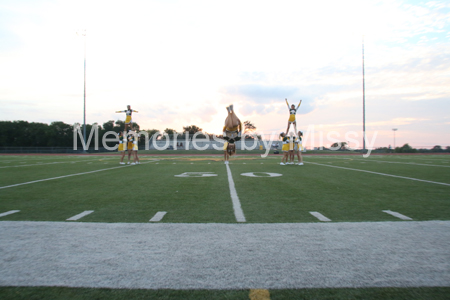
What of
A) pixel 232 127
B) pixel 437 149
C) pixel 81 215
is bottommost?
pixel 81 215

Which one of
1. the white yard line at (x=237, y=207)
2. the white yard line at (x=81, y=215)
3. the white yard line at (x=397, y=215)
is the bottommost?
the white yard line at (x=81, y=215)

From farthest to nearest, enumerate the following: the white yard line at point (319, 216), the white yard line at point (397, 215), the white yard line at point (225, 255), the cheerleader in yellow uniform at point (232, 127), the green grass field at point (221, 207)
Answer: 1. the cheerleader in yellow uniform at point (232, 127)
2. the white yard line at point (397, 215)
3. the white yard line at point (319, 216)
4. the white yard line at point (225, 255)
5. the green grass field at point (221, 207)

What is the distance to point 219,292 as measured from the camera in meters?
2.07

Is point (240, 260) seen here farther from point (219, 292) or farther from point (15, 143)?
point (15, 143)

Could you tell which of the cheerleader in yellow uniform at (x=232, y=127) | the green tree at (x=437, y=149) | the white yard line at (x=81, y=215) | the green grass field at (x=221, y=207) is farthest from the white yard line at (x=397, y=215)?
the green tree at (x=437, y=149)

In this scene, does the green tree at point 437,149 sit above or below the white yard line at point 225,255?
above

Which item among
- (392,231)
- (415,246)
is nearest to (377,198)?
(392,231)

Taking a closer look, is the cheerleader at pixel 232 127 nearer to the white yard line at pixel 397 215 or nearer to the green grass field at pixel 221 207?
the green grass field at pixel 221 207

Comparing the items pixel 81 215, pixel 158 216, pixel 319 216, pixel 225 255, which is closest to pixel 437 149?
pixel 319 216

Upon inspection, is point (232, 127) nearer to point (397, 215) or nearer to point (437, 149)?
point (397, 215)

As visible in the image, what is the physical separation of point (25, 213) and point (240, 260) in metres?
3.82

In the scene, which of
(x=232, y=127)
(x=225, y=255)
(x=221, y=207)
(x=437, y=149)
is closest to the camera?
(x=225, y=255)

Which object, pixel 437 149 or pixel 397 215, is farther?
pixel 437 149

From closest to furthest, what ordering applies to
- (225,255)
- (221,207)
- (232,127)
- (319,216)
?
(225,255) < (319,216) < (221,207) < (232,127)
